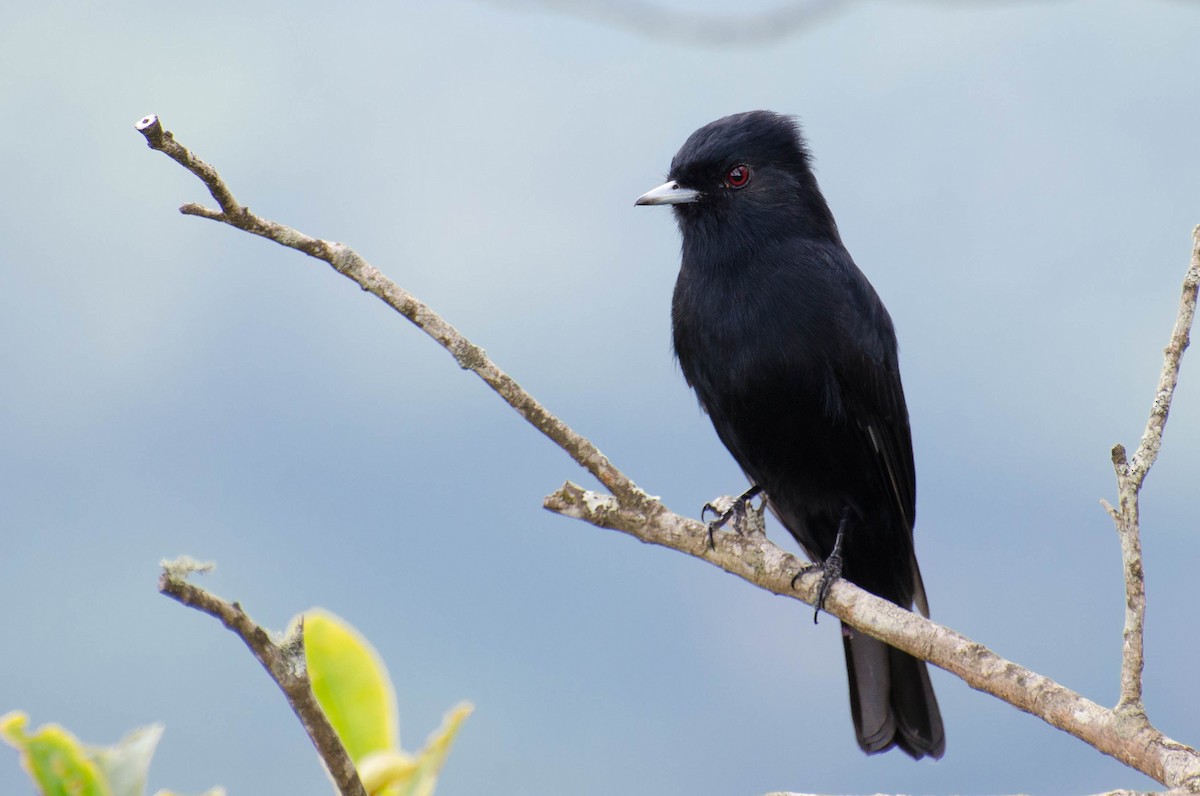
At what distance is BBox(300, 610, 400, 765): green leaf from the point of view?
1883mm

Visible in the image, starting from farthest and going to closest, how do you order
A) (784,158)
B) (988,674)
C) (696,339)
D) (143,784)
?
1. (784,158)
2. (696,339)
3. (988,674)
4. (143,784)

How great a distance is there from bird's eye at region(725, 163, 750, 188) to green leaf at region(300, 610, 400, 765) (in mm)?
2410

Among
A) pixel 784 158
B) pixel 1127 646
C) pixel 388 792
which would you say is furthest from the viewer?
pixel 784 158

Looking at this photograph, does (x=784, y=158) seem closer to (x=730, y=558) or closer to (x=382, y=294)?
(x=730, y=558)

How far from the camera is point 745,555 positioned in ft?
10.8

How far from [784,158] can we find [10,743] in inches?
121

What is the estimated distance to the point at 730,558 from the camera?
10.6 ft

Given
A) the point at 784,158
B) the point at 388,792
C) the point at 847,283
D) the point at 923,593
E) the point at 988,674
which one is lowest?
the point at 388,792

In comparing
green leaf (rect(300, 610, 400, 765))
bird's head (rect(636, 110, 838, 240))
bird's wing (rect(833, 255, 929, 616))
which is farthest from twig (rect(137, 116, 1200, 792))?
bird's head (rect(636, 110, 838, 240))

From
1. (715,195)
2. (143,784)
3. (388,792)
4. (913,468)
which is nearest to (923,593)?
(913,468)

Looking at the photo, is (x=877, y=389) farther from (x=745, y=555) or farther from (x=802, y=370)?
(x=745, y=555)

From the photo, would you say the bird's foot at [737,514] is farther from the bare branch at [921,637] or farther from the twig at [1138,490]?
the twig at [1138,490]

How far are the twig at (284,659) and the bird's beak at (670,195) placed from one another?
2.44 metres

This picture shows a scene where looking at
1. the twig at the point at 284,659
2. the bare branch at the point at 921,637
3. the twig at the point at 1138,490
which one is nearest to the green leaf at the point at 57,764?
the twig at the point at 284,659
